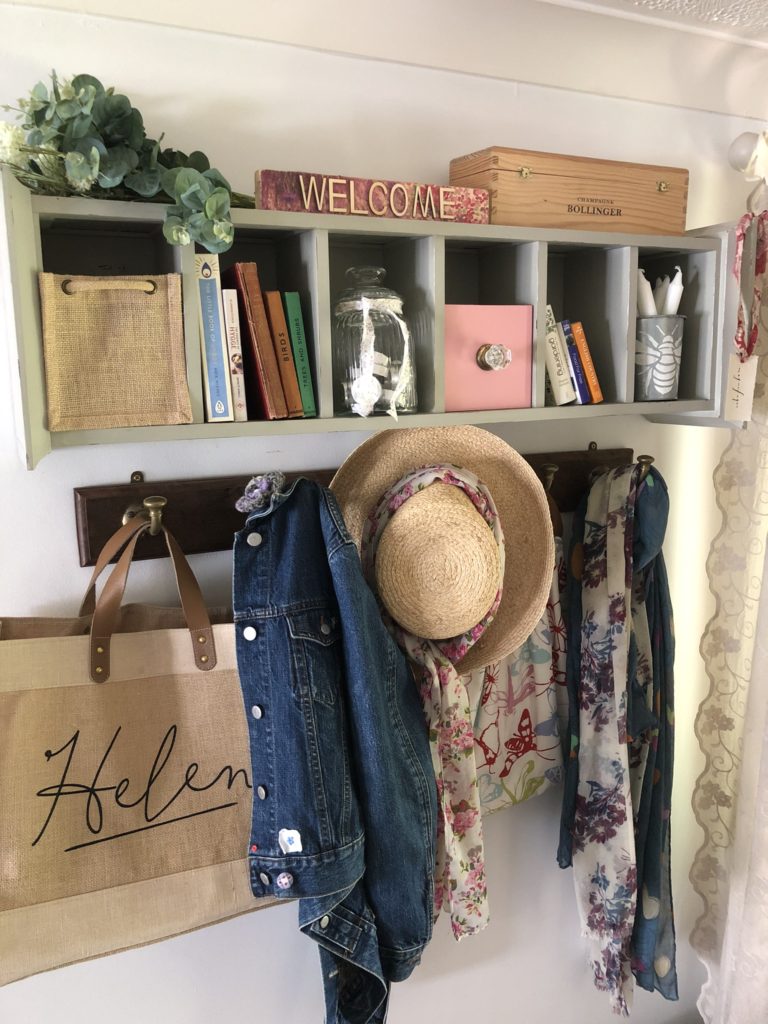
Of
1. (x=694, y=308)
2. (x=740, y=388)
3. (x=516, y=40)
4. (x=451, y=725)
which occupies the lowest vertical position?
(x=451, y=725)

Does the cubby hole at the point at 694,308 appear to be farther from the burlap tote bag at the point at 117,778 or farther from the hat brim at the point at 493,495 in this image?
the burlap tote bag at the point at 117,778

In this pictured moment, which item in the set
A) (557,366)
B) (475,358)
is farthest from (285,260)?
(557,366)

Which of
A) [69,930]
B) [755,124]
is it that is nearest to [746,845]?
[69,930]

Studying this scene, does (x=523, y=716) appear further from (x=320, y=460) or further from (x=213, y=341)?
(x=213, y=341)

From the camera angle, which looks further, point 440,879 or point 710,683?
point 710,683

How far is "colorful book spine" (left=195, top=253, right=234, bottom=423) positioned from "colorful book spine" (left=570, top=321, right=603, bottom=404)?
20.8 inches

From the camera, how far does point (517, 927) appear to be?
1.54 meters

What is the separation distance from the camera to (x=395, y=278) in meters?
1.17

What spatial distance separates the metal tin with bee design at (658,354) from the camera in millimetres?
1243

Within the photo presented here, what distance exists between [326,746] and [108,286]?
1.90 feet

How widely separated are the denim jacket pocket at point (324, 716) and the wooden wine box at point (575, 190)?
60 cm

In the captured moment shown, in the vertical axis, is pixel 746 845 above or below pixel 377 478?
below

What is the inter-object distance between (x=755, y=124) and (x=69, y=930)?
1.71m

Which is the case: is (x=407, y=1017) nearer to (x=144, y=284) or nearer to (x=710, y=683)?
(x=710, y=683)
